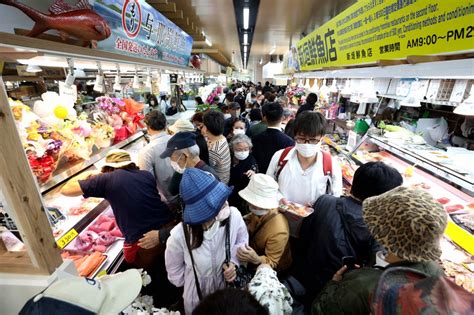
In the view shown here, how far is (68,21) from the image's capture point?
7.06 feet

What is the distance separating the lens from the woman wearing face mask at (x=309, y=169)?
2469mm

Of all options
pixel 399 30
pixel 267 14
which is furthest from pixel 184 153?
pixel 267 14

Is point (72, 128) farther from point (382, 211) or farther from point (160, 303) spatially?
point (382, 211)

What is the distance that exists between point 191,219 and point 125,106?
11.1 feet

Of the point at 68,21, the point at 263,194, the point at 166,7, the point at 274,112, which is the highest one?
the point at 166,7

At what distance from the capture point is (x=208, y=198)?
1.61 m

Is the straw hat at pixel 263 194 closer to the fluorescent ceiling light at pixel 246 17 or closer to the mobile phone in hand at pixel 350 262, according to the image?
the mobile phone in hand at pixel 350 262

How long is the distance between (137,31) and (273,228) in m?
4.10

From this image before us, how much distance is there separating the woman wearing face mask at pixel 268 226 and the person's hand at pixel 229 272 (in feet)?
0.68

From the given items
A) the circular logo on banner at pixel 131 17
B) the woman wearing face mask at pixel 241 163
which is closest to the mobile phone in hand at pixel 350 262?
the woman wearing face mask at pixel 241 163

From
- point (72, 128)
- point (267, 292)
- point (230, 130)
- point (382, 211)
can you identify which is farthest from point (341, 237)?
point (230, 130)

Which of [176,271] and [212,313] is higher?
[212,313]

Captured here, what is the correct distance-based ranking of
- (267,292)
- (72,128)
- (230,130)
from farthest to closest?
(230,130), (72,128), (267,292)

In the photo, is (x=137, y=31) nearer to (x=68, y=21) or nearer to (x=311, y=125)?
(x=68, y=21)
